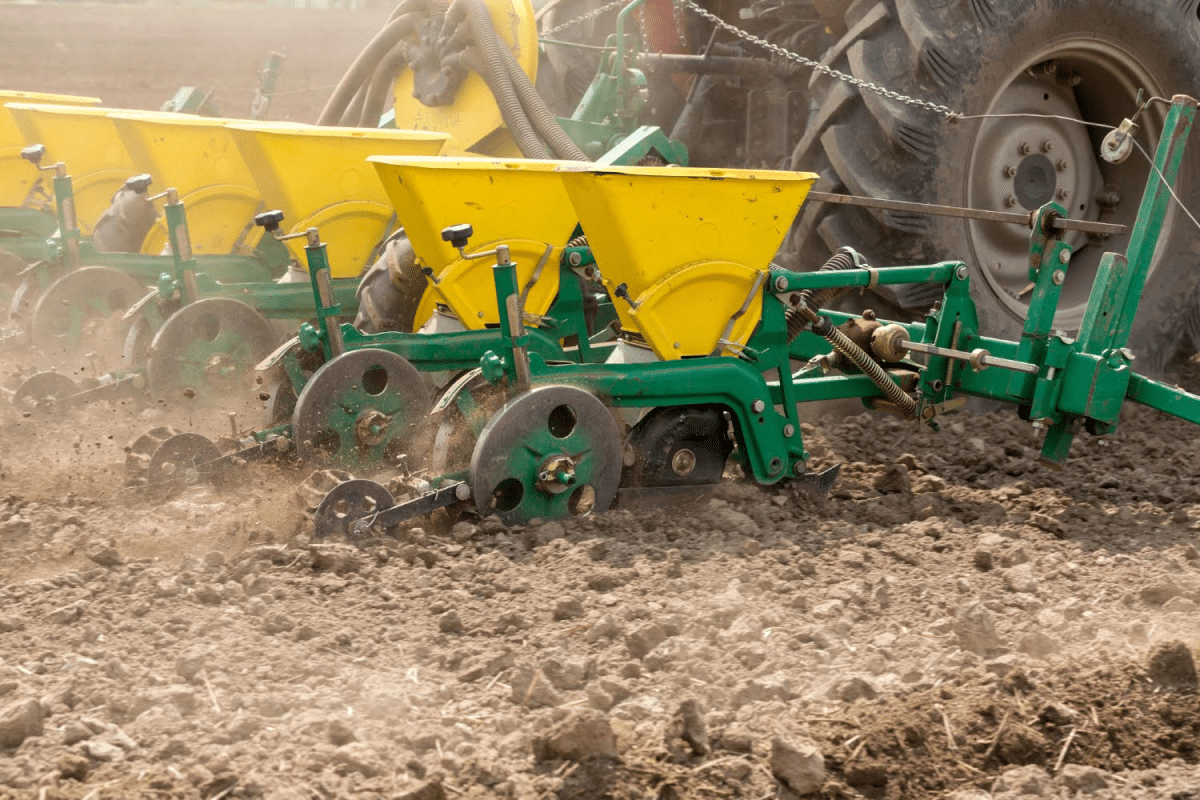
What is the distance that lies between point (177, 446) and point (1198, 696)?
9.42ft

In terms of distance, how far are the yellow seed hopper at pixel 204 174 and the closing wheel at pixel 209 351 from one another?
1.01 metres

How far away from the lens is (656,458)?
398 cm

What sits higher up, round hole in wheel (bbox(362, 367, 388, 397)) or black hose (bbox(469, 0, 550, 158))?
black hose (bbox(469, 0, 550, 158))

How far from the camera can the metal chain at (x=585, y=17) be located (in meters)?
6.59

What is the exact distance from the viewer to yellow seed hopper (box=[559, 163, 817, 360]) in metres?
3.75

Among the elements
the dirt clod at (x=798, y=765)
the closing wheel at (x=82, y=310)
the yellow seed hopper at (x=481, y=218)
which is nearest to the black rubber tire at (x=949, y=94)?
the yellow seed hopper at (x=481, y=218)

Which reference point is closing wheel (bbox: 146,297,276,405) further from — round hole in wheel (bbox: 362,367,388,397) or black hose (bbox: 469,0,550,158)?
black hose (bbox: 469,0,550,158)

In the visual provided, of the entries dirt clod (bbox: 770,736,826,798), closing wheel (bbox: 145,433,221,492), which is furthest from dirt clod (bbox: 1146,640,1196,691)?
closing wheel (bbox: 145,433,221,492)

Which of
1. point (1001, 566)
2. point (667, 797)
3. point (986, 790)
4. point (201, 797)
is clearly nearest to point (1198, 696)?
point (986, 790)

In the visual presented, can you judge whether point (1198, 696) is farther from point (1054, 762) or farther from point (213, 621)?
point (213, 621)

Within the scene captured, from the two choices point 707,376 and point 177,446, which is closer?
point 707,376

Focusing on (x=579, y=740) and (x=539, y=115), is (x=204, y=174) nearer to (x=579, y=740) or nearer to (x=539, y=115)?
(x=539, y=115)

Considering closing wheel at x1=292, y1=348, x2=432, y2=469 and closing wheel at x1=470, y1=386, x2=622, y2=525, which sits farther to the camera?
closing wheel at x1=292, y1=348, x2=432, y2=469

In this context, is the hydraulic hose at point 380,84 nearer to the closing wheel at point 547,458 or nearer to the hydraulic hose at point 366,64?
the hydraulic hose at point 366,64
